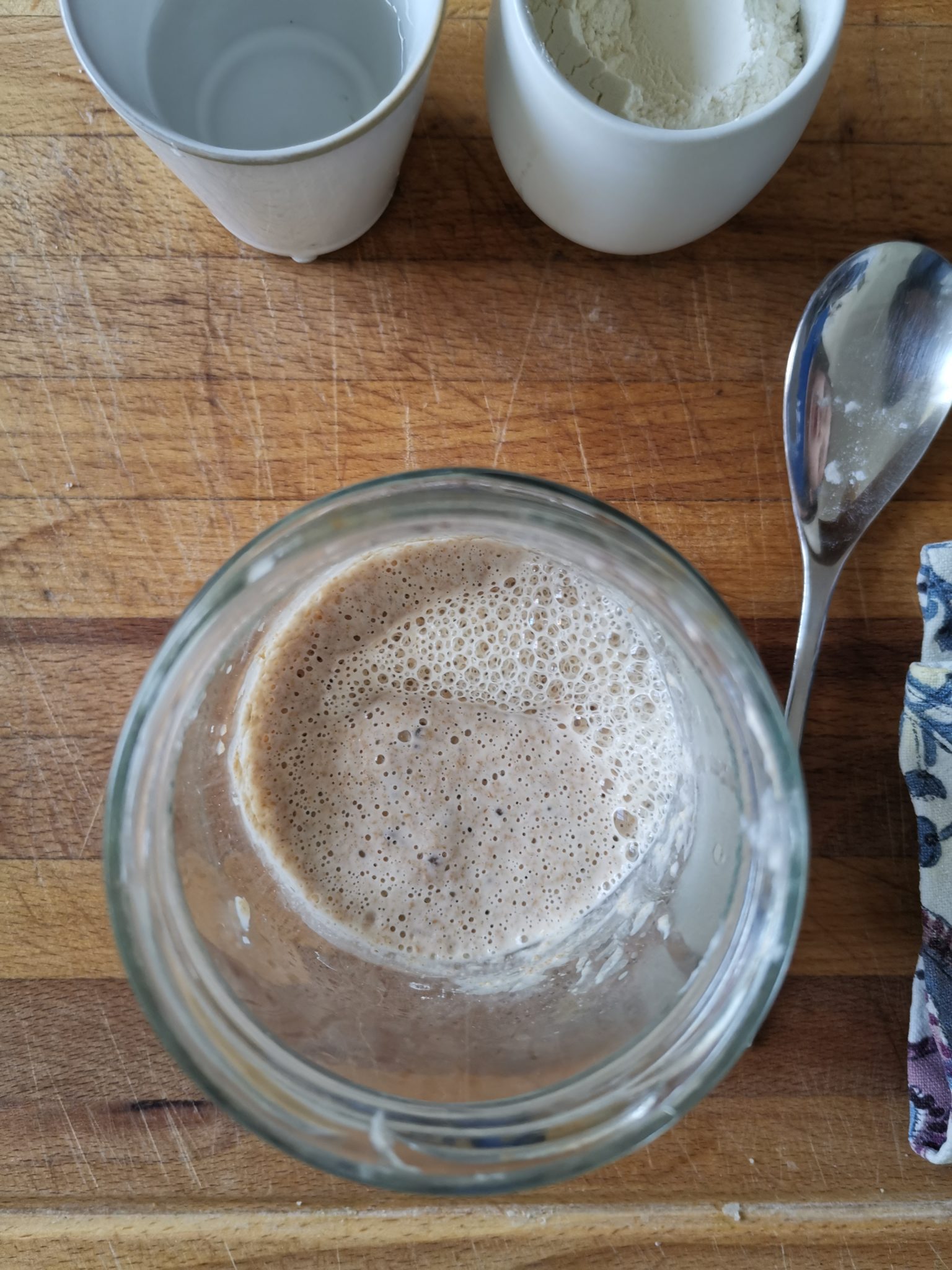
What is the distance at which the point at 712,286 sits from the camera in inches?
24.2

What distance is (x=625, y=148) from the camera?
1.59ft

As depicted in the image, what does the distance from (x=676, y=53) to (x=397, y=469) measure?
28 centimetres

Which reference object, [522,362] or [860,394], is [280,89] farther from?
[860,394]

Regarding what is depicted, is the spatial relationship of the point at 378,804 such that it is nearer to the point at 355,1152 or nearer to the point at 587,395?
the point at 355,1152

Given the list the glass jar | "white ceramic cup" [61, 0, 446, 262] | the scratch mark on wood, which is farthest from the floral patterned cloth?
"white ceramic cup" [61, 0, 446, 262]

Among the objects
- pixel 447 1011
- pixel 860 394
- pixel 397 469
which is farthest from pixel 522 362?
pixel 447 1011

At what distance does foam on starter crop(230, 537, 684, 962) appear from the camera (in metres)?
0.51

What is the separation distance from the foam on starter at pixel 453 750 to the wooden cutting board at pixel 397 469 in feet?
0.39

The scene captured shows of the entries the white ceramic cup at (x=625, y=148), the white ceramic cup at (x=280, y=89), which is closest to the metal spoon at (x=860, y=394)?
the white ceramic cup at (x=625, y=148)

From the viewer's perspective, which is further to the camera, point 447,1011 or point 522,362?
point 522,362

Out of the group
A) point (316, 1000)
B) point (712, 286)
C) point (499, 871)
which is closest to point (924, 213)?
point (712, 286)

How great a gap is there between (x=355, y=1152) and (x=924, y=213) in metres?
0.63

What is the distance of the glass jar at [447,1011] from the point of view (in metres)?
0.42

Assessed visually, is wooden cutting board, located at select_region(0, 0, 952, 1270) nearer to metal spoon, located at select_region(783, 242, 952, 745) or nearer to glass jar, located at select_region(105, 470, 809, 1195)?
metal spoon, located at select_region(783, 242, 952, 745)
